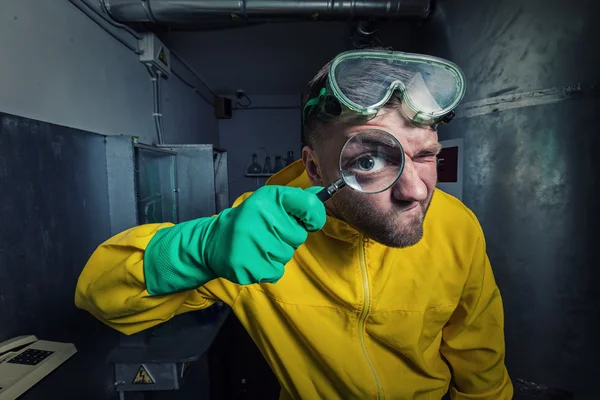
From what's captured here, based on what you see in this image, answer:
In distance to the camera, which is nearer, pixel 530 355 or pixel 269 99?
pixel 530 355

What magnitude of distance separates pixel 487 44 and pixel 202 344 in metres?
1.98

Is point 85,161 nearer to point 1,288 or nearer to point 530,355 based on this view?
point 1,288

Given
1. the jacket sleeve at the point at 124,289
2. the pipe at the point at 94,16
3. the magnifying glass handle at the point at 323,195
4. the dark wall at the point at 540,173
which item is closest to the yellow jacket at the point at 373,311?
the jacket sleeve at the point at 124,289

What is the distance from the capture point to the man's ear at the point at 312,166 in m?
0.89

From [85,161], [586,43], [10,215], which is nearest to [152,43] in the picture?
[85,161]

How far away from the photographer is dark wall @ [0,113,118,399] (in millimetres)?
1088

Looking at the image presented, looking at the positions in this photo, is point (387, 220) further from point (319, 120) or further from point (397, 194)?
point (319, 120)

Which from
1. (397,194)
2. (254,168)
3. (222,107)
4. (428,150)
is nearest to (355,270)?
(397,194)

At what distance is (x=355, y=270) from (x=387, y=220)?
0.67 feet

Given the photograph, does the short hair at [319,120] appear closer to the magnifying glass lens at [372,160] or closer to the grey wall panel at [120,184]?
the magnifying glass lens at [372,160]

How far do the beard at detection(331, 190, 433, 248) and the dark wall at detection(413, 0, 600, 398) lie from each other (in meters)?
0.83

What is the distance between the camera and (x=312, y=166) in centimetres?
93

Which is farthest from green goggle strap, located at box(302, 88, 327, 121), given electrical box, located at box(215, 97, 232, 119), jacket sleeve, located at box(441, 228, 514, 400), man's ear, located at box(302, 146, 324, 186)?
electrical box, located at box(215, 97, 232, 119)

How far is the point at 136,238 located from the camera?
0.71 metres
